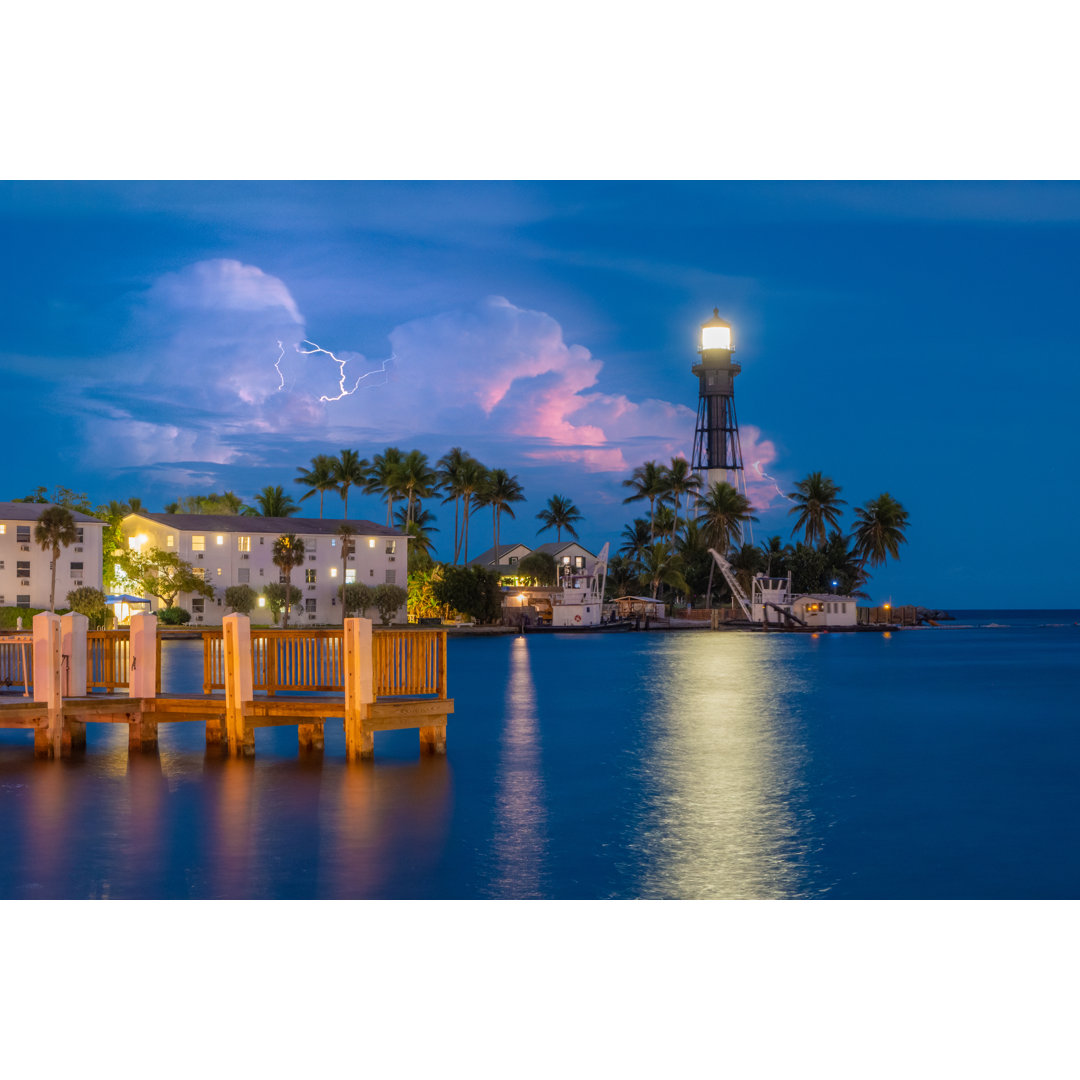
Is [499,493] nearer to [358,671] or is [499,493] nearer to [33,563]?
[33,563]

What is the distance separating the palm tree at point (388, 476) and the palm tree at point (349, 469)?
63cm

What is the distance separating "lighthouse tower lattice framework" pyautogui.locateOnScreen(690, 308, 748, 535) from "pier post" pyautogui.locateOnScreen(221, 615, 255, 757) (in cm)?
10346

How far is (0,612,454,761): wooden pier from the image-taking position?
19.1 m

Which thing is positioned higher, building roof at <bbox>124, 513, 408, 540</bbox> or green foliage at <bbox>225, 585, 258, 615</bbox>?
building roof at <bbox>124, 513, 408, 540</bbox>

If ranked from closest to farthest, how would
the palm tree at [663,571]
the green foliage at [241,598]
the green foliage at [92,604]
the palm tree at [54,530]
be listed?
1. the green foliage at [92,604]
2. the palm tree at [54,530]
3. the green foliage at [241,598]
4. the palm tree at [663,571]

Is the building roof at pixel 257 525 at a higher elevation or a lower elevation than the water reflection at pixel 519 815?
higher

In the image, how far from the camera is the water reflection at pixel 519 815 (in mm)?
12938

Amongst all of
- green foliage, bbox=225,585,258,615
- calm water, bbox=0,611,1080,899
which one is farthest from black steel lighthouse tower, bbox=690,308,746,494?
calm water, bbox=0,611,1080,899

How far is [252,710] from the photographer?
20.2 meters

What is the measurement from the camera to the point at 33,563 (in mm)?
76375

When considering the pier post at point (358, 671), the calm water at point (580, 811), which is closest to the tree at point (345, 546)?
the calm water at point (580, 811)

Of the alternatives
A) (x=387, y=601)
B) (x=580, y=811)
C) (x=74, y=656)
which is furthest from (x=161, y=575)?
(x=580, y=811)

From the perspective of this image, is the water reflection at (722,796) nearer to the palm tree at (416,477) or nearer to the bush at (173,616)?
the bush at (173,616)

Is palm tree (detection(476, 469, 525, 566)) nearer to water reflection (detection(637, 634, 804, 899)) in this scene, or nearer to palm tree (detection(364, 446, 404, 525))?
palm tree (detection(364, 446, 404, 525))
